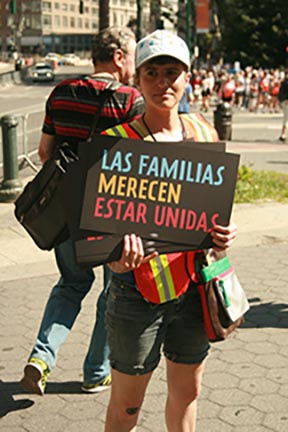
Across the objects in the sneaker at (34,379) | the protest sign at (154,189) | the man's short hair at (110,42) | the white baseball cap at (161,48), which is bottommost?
the sneaker at (34,379)

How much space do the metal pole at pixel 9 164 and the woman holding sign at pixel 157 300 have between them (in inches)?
279

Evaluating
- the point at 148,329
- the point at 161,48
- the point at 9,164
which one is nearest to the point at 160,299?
the point at 148,329

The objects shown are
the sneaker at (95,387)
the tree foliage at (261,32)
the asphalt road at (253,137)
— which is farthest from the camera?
the tree foliage at (261,32)

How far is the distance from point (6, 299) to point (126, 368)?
10.8ft

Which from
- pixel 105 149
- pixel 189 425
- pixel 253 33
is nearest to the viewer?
pixel 105 149

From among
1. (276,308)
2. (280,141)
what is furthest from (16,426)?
(280,141)

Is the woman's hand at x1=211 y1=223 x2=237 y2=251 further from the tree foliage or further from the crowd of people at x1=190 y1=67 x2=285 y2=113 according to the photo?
the tree foliage

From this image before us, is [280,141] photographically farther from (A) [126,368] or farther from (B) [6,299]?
(A) [126,368]

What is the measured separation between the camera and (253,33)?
57688 mm

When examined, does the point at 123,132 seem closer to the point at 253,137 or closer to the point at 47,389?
the point at 47,389

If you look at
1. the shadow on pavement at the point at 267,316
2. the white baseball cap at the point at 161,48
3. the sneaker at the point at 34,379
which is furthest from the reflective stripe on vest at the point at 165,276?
the shadow on pavement at the point at 267,316

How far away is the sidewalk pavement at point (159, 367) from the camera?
3.89 m

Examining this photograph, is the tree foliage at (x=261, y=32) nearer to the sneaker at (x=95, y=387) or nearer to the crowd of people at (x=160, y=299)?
the sneaker at (x=95, y=387)

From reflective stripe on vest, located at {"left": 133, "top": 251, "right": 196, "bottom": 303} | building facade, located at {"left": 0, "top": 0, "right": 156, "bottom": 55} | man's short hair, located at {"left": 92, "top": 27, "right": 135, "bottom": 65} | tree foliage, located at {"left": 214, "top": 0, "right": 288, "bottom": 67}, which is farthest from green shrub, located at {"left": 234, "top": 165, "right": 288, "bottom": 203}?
building facade, located at {"left": 0, "top": 0, "right": 156, "bottom": 55}
